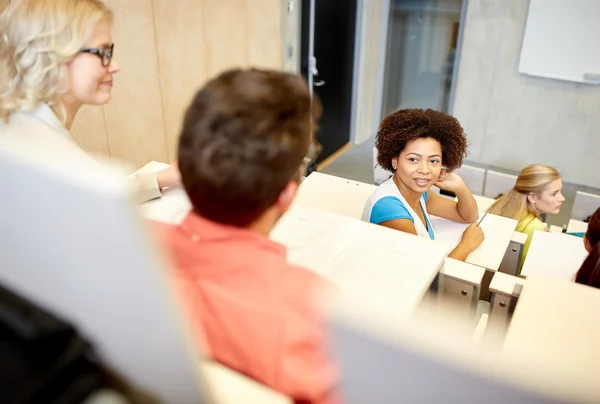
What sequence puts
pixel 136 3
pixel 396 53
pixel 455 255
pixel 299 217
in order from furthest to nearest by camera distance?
pixel 396 53 → pixel 136 3 → pixel 455 255 → pixel 299 217

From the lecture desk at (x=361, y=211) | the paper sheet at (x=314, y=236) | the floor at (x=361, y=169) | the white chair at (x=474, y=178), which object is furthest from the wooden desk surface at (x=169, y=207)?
the floor at (x=361, y=169)

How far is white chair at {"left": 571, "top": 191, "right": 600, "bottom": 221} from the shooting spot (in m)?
2.71

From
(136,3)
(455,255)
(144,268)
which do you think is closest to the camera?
(144,268)

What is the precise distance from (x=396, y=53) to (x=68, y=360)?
4575 mm

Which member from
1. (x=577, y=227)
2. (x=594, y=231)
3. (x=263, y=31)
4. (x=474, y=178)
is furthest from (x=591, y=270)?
(x=263, y=31)

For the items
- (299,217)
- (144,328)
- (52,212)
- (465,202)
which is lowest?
(465,202)

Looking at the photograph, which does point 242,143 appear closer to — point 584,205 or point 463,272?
point 463,272

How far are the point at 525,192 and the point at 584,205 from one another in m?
0.58

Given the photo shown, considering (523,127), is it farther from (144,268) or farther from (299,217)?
(144,268)

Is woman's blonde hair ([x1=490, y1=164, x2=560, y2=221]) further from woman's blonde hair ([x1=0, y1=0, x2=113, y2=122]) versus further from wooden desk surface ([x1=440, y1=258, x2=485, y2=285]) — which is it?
woman's blonde hair ([x1=0, y1=0, x2=113, y2=122])

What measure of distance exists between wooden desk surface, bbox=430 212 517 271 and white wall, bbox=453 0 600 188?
255cm

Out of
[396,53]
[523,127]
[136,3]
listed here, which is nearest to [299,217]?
[136,3]

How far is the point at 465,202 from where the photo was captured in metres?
1.85

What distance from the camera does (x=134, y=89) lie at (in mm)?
2520
